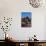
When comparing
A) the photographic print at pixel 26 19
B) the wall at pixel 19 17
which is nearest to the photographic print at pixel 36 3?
the wall at pixel 19 17

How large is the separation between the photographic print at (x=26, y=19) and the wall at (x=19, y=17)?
0.09m

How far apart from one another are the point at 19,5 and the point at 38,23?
29.9 inches

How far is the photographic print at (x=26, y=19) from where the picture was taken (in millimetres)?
4055

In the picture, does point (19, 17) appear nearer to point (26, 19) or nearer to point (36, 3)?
point (26, 19)

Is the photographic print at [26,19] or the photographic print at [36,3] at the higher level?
the photographic print at [36,3]

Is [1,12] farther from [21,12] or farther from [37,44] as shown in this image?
[37,44]

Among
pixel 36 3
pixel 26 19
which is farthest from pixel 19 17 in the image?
pixel 36 3

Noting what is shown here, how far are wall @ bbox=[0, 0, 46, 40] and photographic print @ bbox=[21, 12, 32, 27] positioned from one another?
0.09 m

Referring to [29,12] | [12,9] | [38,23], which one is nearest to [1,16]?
[12,9]

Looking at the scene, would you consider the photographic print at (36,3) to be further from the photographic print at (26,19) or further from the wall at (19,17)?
the photographic print at (26,19)

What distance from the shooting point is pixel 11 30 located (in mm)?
4004

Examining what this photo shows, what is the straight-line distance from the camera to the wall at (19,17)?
400 cm

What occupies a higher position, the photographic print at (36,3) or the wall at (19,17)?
the photographic print at (36,3)

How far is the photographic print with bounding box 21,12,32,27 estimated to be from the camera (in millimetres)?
4055
